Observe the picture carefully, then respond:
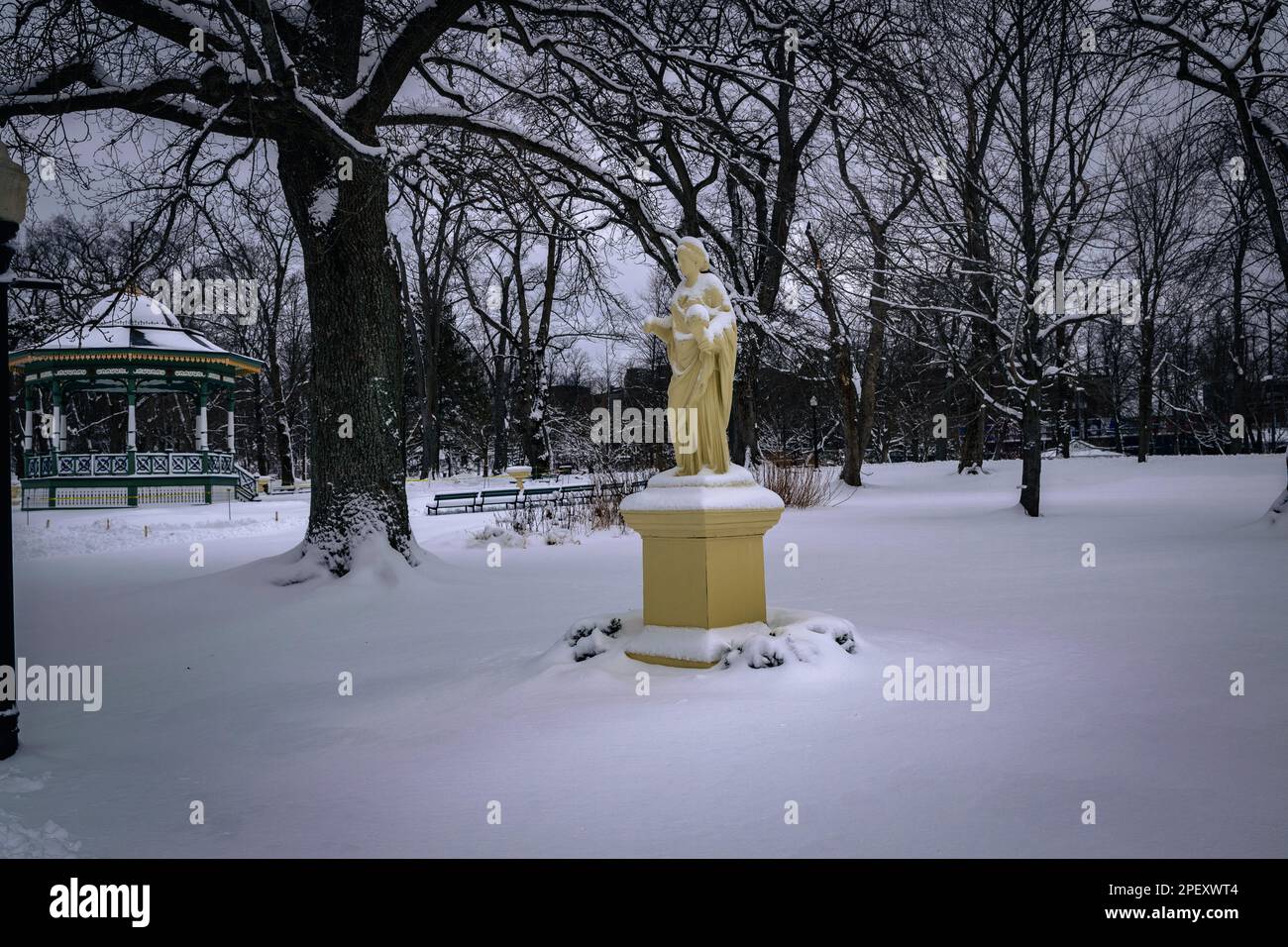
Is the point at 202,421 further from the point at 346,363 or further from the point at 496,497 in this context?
the point at 346,363

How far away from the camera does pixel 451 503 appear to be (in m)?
23.2

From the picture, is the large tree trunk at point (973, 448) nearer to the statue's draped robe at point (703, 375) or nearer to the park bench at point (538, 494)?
the park bench at point (538, 494)

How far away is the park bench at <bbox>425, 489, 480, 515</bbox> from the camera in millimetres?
20969

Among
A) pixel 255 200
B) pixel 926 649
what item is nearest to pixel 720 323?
pixel 926 649

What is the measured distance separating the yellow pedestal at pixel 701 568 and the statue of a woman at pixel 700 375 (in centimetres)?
50

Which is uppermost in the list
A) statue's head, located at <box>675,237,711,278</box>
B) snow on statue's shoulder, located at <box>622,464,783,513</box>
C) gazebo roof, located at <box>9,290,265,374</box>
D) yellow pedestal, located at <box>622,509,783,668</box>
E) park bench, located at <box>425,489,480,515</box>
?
A: gazebo roof, located at <box>9,290,265,374</box>

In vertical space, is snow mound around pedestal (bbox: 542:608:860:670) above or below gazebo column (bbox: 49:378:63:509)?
below

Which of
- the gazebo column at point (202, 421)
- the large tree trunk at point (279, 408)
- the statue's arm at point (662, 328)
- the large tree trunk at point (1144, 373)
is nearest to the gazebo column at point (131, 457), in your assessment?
the gazebo column at point (202, 421)

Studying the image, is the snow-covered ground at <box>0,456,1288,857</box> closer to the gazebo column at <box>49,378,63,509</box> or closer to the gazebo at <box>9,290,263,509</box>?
the gazebo at <box>9,290,263,509</box>

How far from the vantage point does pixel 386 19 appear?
31.7ft

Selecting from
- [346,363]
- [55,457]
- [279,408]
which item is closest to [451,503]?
[55,457]

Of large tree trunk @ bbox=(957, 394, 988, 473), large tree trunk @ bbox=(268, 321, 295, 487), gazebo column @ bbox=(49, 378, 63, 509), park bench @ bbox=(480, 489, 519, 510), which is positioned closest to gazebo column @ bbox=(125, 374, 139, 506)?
gazebo column @ bbox=(49, 378, 63, 509)

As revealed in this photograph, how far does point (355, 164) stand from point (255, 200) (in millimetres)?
1814
